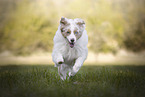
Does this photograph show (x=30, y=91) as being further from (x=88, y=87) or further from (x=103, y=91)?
(x=103, y=91)

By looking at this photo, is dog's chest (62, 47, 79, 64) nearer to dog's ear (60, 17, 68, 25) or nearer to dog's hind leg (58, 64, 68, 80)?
dog's hind leg (58, 64, 68, 80)

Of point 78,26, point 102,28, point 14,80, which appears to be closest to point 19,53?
point 102,28

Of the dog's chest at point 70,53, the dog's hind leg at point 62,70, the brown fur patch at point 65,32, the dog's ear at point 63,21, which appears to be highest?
the dog's ear at point 63,21

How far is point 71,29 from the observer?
4.42m

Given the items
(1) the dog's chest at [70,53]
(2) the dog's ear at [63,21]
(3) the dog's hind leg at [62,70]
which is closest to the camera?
(2) the dog's ear at [63,21]

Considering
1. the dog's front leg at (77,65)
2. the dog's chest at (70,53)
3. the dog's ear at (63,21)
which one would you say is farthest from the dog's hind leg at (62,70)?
the dog's ear at (63,21)

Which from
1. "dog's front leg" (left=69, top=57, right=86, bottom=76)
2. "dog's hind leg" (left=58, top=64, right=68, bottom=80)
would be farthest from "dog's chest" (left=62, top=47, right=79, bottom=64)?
"dog's hind leg" (left=58, top=64, right=68, bottom=80)

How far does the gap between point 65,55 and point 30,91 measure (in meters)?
1.51

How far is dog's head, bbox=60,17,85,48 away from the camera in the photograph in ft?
14.4

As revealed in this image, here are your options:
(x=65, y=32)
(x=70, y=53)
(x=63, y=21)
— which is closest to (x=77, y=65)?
(x=70, y=53)

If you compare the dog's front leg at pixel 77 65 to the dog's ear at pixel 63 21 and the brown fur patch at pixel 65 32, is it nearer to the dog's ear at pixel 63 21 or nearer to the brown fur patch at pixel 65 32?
the brown fur patch at pixel 65 32

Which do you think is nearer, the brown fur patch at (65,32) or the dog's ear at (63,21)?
the brown fur patch at (65,32)

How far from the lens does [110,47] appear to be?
17547 mm

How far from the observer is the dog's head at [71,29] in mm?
4382
